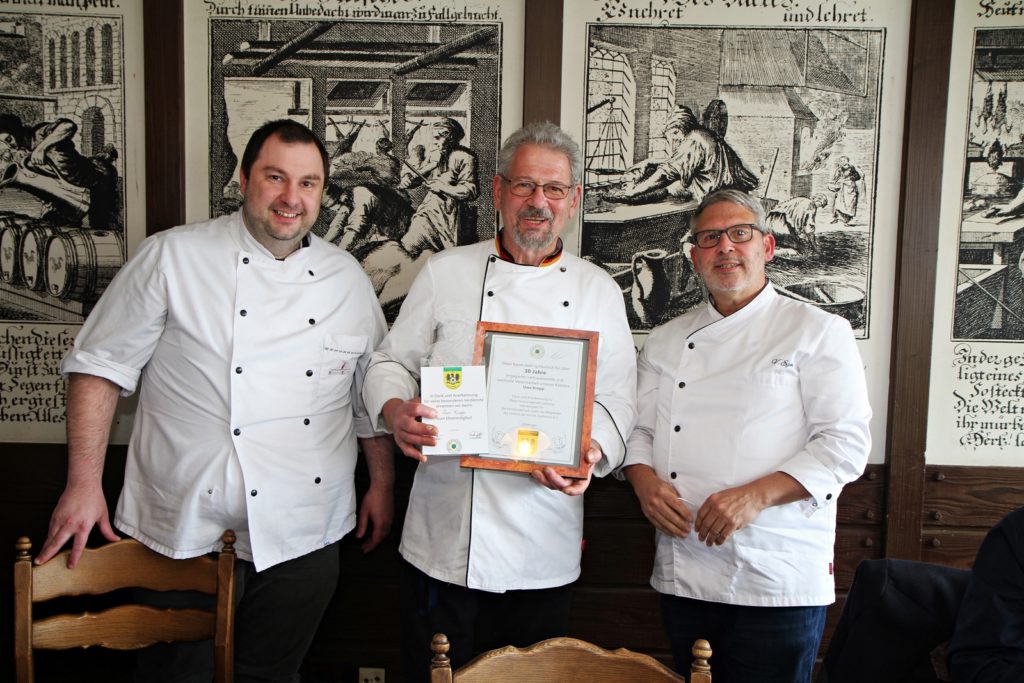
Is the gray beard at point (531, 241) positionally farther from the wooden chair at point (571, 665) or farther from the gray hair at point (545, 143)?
the wooden chair at point (571, 665)

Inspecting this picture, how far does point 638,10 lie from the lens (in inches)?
112

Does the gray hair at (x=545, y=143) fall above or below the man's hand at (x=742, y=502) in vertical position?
above

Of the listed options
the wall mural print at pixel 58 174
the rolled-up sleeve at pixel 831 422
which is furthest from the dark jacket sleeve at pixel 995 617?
the wall mural print at pixel 58 174

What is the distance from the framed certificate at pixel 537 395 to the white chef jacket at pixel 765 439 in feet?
0.99

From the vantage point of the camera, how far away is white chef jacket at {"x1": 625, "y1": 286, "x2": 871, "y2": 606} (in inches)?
82.2

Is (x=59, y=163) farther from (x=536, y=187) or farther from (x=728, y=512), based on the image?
(x=728, y=512)

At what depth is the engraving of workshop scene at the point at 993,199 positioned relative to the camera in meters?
2.87

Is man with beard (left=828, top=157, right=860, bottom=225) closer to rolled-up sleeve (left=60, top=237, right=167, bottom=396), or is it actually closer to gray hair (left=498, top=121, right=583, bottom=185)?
gray hair (left=498, top=121, right=583, bottom=185)

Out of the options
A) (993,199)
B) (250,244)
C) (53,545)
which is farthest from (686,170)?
(53,545)

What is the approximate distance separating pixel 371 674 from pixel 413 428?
1475 mm

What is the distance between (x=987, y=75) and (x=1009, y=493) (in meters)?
1.65

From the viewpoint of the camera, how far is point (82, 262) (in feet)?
9.59

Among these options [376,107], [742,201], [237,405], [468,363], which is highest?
[376,107]

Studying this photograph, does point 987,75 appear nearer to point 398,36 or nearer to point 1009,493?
point 1009,493
